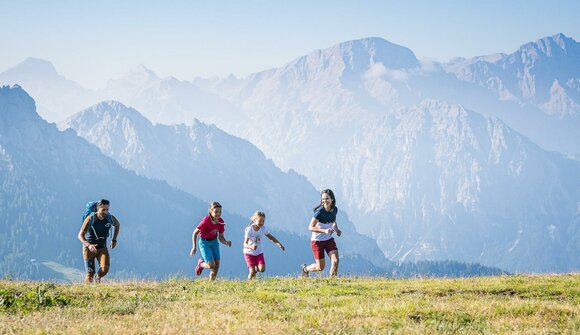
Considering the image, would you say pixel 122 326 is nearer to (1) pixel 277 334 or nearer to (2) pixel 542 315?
(1) pixel 277 334

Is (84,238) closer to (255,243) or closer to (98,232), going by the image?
(98,232)

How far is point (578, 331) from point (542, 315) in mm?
1774

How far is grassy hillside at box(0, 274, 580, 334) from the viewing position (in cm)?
948

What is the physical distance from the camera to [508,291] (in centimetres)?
1545

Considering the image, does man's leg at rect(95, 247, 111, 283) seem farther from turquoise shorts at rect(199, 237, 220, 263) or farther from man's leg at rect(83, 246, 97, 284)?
turquoise shorts at rect(199, 237, 220, 263)

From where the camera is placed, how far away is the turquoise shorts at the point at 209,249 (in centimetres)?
1991

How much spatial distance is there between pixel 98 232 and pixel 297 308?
10466mm

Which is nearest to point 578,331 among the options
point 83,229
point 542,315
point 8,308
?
point 542,315

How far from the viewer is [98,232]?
65.8ft

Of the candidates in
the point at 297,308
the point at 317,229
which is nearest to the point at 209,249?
the point at 317,229

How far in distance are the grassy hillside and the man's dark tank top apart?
374cm

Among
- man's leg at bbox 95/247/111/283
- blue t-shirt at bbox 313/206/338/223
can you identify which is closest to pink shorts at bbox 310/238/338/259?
blue t-shirt at bbox 313/206/338/223

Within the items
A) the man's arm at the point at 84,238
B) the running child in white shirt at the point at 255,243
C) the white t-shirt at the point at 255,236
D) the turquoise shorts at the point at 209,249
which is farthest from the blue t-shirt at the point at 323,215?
the man's arm at the point at 84,238

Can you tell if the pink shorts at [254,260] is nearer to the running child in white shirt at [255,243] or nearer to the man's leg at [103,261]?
the running child in white shirt at [255,243]
